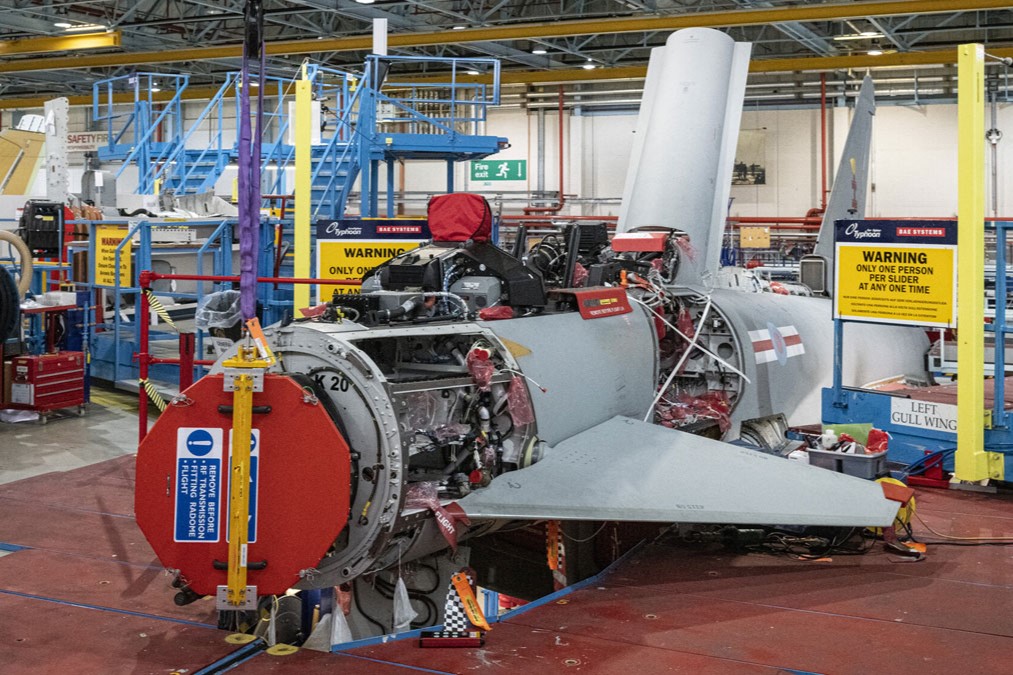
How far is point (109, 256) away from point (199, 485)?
9.27 metres

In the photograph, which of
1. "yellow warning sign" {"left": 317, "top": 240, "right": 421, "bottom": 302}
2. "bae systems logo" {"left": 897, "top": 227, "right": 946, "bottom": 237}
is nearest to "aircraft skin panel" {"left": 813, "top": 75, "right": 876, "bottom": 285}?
"bae systems logo" {"left": 897, "top": 227, "right": 946, "bottom": 237}

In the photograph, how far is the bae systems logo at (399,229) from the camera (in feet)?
34.6

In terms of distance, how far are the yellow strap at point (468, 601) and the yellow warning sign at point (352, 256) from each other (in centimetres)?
550

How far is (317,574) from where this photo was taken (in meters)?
5.11

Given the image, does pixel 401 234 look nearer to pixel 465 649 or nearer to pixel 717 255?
pixel 717 255

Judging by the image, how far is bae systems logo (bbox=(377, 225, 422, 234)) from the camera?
10.5 metres

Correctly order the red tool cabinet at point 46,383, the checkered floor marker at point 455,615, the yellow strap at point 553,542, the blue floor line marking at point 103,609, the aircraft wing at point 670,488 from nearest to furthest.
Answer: the checkered floor marker at point 455,615, the aircraft wing at point 670,488, the blue floor line marking at point 103,609, the yellow strap at point 553,542, the red tool cabinet at point 46,383

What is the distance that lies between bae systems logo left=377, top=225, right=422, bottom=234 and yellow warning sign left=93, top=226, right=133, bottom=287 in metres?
4.03

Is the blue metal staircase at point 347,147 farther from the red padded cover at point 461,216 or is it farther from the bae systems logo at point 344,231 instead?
the red padded cover at point 461,216

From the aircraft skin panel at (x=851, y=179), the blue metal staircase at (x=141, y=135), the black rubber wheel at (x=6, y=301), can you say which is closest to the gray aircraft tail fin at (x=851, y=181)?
the aircraft skin panel at (x=851, y=179)

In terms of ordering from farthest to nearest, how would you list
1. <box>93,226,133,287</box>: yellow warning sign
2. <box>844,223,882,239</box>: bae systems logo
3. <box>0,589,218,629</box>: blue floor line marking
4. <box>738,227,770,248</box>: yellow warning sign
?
<box>738,227,770,248</box>: yellow warning sign, <box>93,226,133,287</box>: yellow warning sign, <box>844,223,882,239</box>: bae systems logo, <box>0,589,218,629</box>: blue floor line marking

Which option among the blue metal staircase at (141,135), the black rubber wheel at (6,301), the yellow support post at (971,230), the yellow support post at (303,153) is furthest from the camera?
the blue metal staircase at (141,135)

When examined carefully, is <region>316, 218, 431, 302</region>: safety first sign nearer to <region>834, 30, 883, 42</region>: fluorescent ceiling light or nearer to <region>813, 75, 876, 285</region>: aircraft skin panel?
<region>813, 75, 876, 285</region>: aircraft skin panel

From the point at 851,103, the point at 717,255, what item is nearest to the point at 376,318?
the point at 717,255
